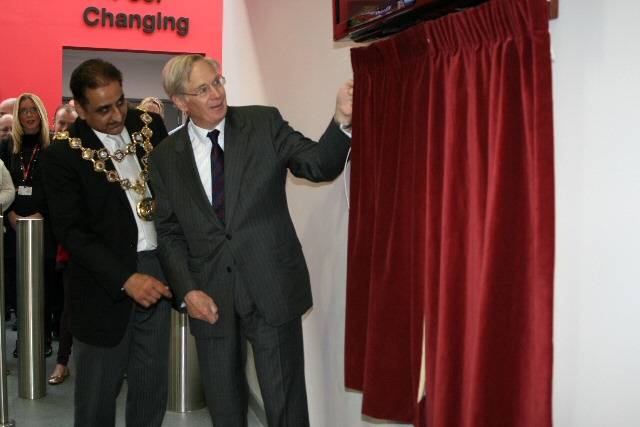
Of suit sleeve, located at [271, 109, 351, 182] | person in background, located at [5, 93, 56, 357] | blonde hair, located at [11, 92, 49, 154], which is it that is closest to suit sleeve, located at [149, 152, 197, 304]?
suit sleeve, located at [271, 109, 351, 182]

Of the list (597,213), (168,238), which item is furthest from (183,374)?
(597,213)

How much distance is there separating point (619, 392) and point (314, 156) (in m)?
1.04

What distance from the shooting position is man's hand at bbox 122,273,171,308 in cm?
242

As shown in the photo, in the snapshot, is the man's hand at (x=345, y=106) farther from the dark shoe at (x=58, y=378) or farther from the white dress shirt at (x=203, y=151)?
the dark shoe at (x=58, y=378)

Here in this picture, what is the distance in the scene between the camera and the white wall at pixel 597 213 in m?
1.29

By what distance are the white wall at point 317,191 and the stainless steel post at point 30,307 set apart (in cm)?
149

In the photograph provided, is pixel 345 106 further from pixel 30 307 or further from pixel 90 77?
pixel 30 307

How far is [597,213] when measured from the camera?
1.37 m

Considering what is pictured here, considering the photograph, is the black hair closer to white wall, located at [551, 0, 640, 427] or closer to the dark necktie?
the dark necktie

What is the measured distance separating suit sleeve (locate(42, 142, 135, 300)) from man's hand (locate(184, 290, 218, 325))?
0.34m

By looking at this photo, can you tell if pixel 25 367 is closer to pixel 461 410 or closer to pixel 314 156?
pixel 314 156

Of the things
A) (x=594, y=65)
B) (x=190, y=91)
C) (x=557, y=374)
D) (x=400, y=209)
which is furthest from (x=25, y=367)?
(x=594, y=65)

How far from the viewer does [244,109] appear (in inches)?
89.0

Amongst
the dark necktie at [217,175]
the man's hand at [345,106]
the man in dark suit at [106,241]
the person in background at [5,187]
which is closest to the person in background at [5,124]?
the person in background at [5,187]
